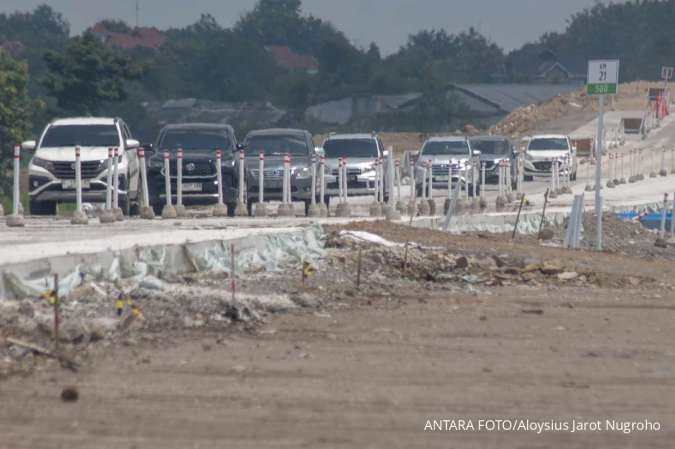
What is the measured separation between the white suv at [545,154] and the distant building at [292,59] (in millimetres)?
82094

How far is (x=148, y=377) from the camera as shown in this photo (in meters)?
10.0

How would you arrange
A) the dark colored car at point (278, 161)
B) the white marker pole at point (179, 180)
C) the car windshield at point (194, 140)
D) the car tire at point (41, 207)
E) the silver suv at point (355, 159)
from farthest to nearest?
the silver suv at point (355, 159) < the dark colored car at point (278, 161) < the car windshield at point (194, 140) < the car tire at point (41, 207) < the white marker pole at point (179, 180)

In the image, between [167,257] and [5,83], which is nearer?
[167,257]

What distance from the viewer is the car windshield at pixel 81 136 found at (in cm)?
2817

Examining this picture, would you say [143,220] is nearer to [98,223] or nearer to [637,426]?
[98,223]

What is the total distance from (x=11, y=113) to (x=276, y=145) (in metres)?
26.9

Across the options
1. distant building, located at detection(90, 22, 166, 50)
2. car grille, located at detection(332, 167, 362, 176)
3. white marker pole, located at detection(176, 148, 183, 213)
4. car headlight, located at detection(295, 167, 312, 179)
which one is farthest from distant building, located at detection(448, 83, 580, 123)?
white marker pole, located at detection(176, 148, 183, 213)

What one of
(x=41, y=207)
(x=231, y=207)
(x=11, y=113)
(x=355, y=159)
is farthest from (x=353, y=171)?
(x=11, y=113)

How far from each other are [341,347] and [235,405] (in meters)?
2.26

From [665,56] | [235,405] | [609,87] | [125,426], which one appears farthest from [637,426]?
[665,56]

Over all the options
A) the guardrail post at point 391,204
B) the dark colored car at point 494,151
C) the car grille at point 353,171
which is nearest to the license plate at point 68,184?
the guardrail post at point 391,204

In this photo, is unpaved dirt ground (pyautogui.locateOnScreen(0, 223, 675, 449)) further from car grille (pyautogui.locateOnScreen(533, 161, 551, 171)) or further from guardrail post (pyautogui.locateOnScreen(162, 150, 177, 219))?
car grille (pyautogui.locateOnScreen(533, 161, 551, 171))

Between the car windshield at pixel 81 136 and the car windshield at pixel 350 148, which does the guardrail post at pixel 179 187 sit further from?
the car windshield at pixel 350 148

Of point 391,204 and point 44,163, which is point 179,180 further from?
point 391,204
